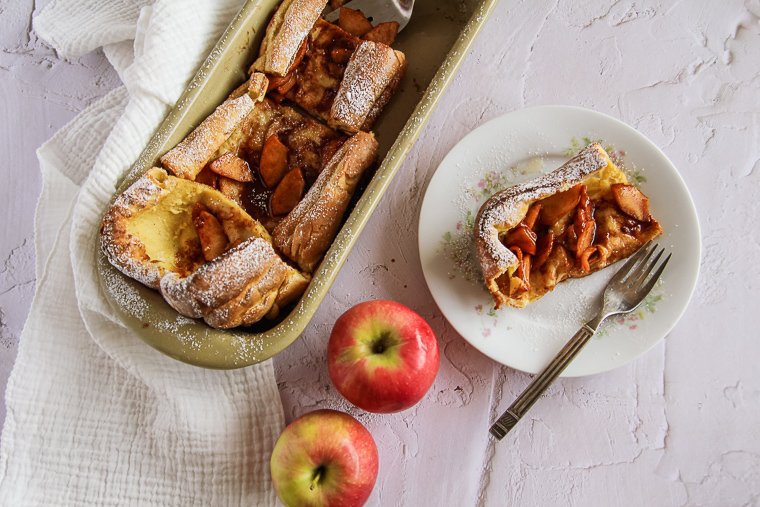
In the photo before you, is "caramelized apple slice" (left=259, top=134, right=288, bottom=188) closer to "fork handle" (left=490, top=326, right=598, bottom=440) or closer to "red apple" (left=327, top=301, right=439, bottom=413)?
"red apple" (left=327, top=301, right=439, bottom=413)

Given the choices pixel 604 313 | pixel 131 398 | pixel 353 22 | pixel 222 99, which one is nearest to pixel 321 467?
pixel 131 398

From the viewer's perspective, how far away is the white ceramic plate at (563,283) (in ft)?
5.33

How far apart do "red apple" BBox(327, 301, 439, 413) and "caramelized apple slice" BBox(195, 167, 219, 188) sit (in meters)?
0.47

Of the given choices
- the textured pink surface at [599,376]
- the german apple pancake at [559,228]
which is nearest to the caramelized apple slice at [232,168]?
the textured pink surface at [599,376]

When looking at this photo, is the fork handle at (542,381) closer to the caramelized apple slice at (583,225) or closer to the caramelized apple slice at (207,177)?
the caramelized apple slice at (583,225)

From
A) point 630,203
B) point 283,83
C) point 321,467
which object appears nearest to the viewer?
point 321,467

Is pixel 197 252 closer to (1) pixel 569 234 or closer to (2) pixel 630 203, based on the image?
(1) pixel 569 234

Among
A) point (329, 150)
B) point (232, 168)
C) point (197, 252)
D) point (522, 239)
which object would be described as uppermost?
point (522, 239)

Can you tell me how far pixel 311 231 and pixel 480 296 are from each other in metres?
0.46

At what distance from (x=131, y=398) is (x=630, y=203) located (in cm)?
135

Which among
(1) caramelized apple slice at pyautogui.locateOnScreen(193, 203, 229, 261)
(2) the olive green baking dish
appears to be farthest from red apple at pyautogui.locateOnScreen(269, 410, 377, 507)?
(1) caramelized apple slice at pyautogui.locateOnScreen(193, 203, 229, 261)

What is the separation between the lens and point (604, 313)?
1609 millimetres

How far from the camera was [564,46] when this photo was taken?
183 cm

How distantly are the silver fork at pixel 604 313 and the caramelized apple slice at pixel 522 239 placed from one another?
23 cm
